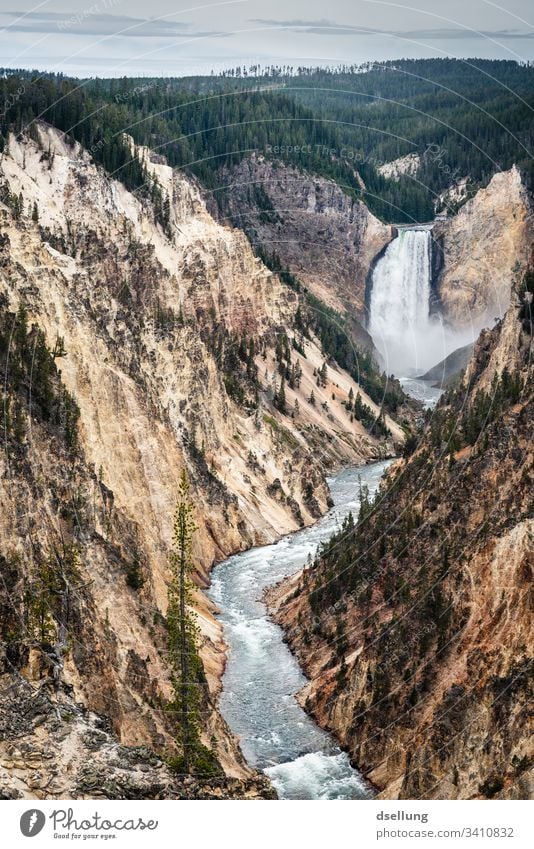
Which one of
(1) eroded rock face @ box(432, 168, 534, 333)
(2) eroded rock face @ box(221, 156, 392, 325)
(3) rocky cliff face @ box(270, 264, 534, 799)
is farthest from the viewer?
(2) eroded rock face @ box(221, 156, 392, 325)

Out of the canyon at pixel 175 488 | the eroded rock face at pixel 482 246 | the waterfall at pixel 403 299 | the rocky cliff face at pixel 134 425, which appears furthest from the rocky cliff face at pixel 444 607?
the waterfall at pixel 403 299

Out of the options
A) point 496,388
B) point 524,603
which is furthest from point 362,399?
point 524,603

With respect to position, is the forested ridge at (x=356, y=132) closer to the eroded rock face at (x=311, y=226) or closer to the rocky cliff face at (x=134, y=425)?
the eroded rock face at (x=311, y=226)

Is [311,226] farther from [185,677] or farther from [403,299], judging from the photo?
[185,677]

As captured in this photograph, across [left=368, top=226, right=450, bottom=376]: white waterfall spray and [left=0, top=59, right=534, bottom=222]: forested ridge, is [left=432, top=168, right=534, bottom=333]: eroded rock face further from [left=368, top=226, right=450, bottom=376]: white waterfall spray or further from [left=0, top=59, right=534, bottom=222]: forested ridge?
[left=0, top=59, right=534, bottom=222]: forested ridge

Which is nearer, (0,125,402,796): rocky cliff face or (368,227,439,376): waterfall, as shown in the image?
(0,125,402,796): rocky cliff face

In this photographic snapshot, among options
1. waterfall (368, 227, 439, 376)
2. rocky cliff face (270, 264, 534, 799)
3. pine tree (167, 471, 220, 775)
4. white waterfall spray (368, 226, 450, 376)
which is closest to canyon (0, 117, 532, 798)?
rocky cliff face (270, 264, 534, 799)

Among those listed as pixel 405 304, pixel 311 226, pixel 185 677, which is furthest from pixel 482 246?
pixel 185 677
